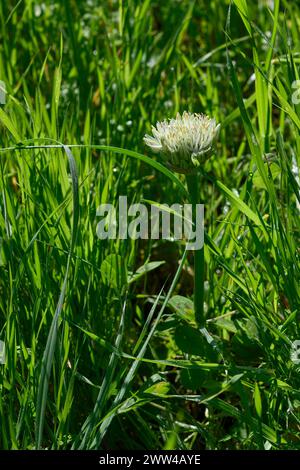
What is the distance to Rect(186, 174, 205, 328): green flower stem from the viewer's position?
118 centimetres

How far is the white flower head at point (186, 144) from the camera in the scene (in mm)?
1142

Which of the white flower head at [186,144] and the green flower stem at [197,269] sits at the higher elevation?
the white flower head at [186,144]

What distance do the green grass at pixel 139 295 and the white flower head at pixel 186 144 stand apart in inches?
1.1

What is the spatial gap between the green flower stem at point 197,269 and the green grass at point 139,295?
21 mm

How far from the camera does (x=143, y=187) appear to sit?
167 centimetres

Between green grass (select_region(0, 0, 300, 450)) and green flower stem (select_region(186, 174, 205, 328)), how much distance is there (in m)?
0.02

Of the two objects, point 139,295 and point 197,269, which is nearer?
point 197,269

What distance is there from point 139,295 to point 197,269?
21 centimetres

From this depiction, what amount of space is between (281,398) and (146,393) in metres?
0.20

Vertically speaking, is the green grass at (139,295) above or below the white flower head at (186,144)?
below

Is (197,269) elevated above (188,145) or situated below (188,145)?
below

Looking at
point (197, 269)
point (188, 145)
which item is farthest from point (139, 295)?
point (188, 145)

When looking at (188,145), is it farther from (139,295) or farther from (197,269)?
(139,295)

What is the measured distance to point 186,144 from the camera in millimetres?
1147
